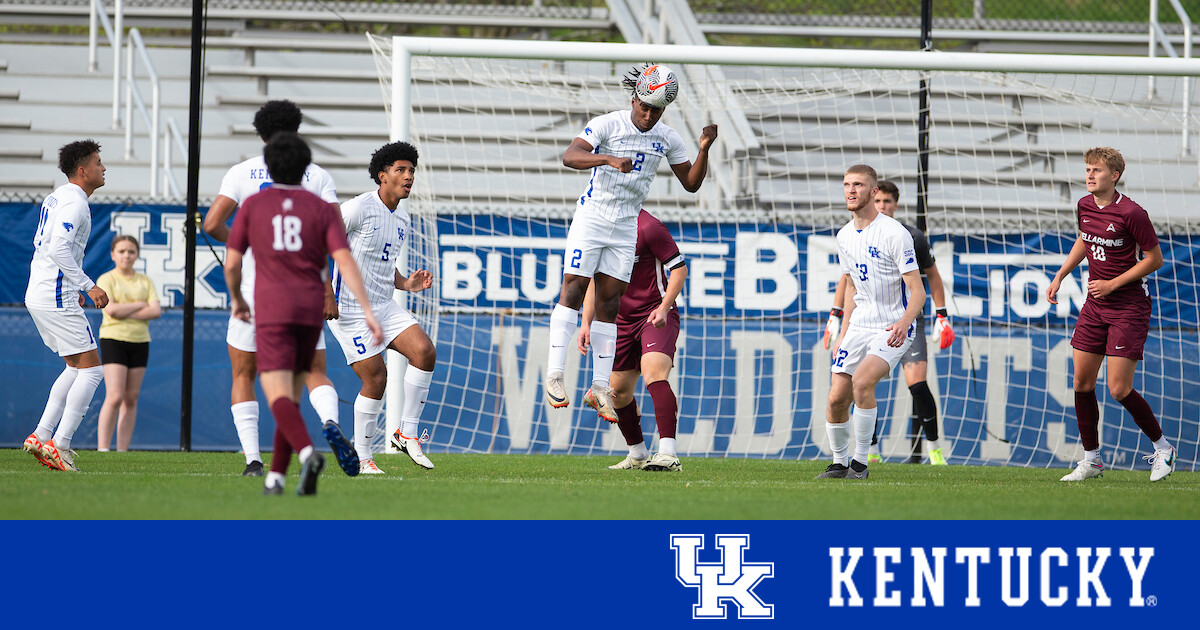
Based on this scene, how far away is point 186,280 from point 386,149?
357 cm

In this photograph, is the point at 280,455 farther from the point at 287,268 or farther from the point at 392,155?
the point at 392,155

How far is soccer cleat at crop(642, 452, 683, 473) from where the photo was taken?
7.87 meters

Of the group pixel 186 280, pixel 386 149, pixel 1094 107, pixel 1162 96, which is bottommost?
pixel 186 280

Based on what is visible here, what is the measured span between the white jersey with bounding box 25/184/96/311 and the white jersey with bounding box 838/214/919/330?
15.9 ft

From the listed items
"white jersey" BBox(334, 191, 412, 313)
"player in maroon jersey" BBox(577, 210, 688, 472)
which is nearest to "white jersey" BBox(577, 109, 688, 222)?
"player in maroon jersey" BBox(577, 210, 688, 472)

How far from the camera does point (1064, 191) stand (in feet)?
42.0

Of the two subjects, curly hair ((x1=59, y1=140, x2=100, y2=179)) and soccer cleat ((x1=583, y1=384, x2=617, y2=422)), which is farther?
curly hair ((x1=59, y1=140, x2=100, y2=179))

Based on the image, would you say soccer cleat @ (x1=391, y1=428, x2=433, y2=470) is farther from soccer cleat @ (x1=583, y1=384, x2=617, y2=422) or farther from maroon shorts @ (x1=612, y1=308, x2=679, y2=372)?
maroon shorts @ (x1=612, y1=308, x2=679, y2=372)

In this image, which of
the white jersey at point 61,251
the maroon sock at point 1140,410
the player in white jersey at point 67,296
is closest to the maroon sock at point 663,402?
the maroon sock at point 1140,410

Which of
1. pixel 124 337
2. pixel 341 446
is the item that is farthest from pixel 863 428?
pixel 124 337

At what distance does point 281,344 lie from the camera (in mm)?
5098

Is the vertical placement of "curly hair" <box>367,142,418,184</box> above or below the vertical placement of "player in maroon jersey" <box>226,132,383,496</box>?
above

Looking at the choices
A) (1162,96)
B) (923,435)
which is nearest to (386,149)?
(923,435)
